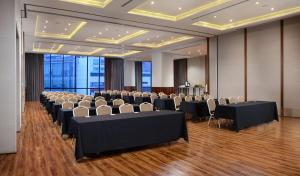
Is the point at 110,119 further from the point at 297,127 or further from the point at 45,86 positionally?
the point at 45,86

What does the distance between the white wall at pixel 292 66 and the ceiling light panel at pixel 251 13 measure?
81 cm

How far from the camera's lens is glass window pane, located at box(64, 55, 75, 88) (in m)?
19.7

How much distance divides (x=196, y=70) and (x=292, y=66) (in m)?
10.2

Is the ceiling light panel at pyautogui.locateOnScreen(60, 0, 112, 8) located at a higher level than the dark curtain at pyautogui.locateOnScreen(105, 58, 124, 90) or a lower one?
higher

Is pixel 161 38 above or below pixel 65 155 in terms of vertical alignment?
above

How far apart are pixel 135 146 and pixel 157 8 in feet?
17.9

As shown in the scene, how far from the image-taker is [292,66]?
8.98 metres

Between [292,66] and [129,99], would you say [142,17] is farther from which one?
[292,66]

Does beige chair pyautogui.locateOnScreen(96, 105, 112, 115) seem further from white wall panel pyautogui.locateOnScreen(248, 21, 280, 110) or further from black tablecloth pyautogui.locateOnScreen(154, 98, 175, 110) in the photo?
white wall panel pyautogui.locateOnScreen(248, 21, 280, 110)

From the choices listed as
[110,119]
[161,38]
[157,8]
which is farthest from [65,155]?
[161,38]

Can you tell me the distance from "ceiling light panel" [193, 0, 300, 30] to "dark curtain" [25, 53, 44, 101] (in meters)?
13.6

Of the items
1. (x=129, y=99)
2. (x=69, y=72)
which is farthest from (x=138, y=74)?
(x=129, y=99)

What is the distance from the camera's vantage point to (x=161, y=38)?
43.7ft

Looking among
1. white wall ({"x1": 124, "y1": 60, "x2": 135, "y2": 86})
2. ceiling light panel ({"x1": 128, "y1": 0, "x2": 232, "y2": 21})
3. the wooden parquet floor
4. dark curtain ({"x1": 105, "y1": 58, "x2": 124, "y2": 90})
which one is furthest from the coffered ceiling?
white wall ({"x1": 124, "y1": 60, "x2": 135, "y2": 86})
